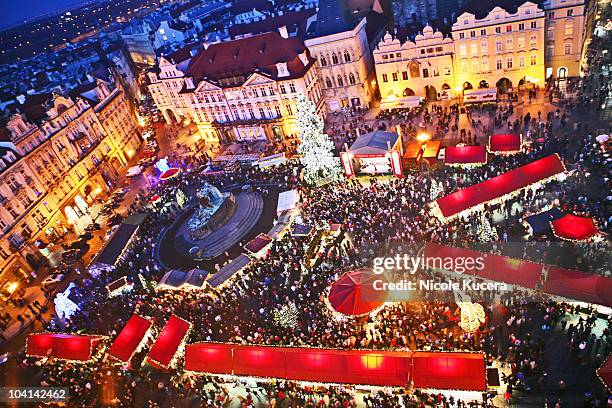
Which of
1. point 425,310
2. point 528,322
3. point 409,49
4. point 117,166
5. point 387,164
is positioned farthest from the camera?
point 117,166

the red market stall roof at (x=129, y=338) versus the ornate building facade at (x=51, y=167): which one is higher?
the ornate building facade at (x=51, y=167)

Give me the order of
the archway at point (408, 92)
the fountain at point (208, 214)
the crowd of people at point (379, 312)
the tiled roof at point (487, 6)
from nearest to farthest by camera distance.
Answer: the crowd of people at point (379, 312) < the fountain at point (208, 214) < the tiled roof at point (487, 6) < the archway at point (408, 92)

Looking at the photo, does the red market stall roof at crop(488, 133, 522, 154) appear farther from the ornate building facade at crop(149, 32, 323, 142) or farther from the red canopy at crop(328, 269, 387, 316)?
the ornate building facade at crop(149, 32, 323, 142)

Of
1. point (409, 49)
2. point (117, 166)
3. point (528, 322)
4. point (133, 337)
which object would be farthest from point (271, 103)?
point (528, 322)

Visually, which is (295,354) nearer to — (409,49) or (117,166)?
(409,49)

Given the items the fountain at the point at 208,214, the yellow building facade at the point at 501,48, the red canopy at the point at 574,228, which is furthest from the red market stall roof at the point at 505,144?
the fountain at the point at 208,214

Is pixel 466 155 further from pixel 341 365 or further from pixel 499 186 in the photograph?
pixel 341 365

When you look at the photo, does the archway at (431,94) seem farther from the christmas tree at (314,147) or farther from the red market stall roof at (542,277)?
the red market stall roof at (542,277)
